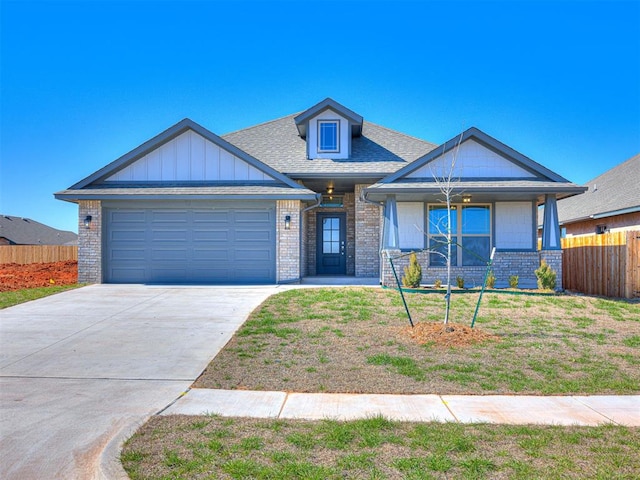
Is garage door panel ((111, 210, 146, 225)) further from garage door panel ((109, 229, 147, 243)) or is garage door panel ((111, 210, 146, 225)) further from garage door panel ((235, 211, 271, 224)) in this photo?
garage door panel ((235, 211, 271, 224))

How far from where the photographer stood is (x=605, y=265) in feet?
42.1

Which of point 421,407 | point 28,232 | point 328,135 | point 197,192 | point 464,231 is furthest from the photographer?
point 28,232

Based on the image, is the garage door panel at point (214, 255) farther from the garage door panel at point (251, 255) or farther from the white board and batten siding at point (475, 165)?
the white board and batten siding at point (475, 165)

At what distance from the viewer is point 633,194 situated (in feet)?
55.4

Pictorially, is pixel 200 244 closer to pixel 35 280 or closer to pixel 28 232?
pixel 35 280

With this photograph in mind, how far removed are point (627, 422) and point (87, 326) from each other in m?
8.37

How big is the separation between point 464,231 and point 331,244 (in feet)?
16.4

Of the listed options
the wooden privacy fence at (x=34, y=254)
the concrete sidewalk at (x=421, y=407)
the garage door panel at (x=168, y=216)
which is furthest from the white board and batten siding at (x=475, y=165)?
the wooden privacy fence at (x=34, y=254)

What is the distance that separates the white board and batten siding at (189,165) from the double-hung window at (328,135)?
3.03 m

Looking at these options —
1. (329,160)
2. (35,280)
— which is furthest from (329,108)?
(35,280)

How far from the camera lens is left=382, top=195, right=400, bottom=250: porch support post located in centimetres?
1289

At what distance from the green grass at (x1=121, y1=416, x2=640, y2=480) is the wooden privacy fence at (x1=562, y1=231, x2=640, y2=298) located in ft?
33.8

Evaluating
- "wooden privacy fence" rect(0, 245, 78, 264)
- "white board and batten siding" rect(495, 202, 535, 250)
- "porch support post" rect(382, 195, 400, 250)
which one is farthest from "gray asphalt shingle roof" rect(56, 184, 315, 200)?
"wooden privacy fence" rect(0, 245, 78, 264)

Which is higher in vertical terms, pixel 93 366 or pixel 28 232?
pixel 28 232
